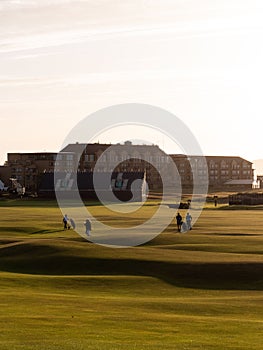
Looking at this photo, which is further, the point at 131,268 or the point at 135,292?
the point at 131,268

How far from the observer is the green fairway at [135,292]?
28594 mm

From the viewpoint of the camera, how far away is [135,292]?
147 ft

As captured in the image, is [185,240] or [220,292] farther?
[185,240]

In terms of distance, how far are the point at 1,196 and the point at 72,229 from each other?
94.4 m

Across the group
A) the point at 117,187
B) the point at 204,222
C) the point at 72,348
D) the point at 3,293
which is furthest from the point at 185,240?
the point at 117,187

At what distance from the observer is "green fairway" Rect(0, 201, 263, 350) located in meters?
28.6

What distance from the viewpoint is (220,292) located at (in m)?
45.0

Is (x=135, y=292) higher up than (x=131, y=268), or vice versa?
(x=131, y=268)

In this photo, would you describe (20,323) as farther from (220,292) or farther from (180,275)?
(180,275)

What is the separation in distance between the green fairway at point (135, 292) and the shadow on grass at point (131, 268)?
66 millimetres

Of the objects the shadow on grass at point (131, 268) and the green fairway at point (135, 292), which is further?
the shadow on grass at point (131, 268)

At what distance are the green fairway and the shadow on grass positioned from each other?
66 mm

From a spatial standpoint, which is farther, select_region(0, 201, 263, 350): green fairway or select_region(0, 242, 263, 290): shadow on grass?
select_region(0, 242, 263, 290): shadow on grass

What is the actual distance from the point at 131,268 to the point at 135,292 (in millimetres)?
9817
